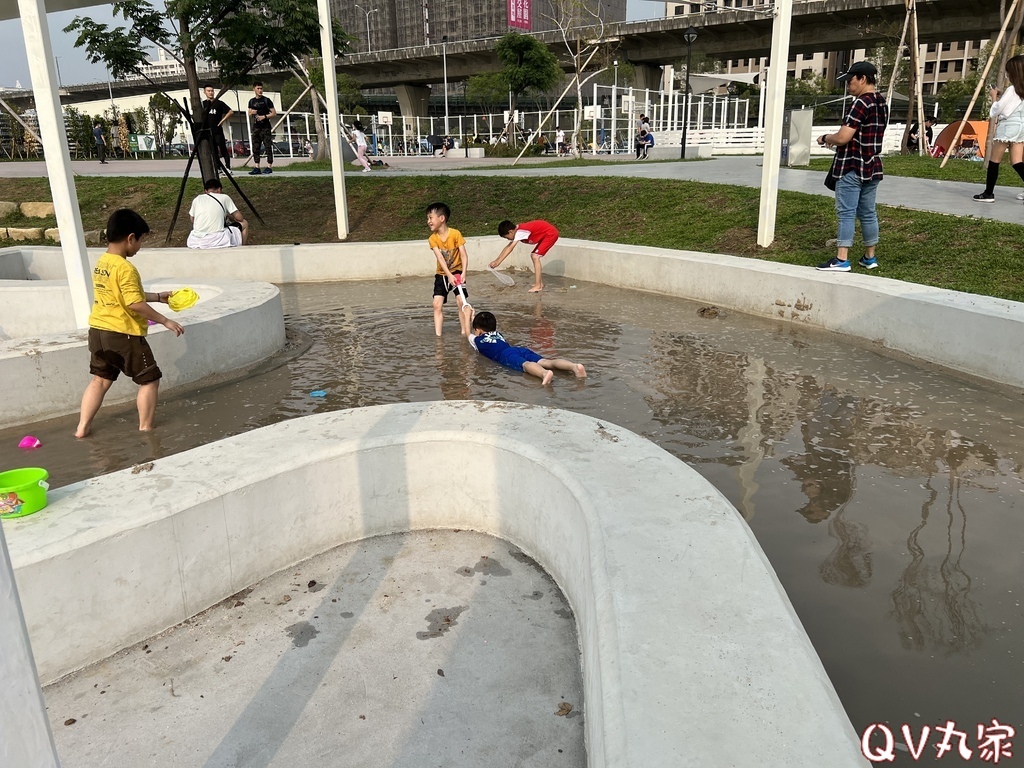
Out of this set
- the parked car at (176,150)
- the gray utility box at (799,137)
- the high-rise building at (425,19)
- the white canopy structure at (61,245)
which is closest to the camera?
the white canopy structure at (61,245)

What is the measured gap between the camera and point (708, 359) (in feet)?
23.6

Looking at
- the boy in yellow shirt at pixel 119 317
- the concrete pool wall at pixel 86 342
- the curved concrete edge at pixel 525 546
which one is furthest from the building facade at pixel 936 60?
the curved concrete edge at pixel 525 546

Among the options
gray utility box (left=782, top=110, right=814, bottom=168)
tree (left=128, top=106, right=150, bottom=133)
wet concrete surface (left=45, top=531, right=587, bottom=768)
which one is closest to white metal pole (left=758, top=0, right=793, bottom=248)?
wet concrete surface (left=45, top=531, right=587, bottom=768)

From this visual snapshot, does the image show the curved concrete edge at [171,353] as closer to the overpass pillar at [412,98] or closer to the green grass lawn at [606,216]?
the green grass lawn at [606,216]

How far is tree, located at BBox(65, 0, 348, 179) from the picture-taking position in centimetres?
1362

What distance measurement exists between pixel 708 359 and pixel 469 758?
5.25m

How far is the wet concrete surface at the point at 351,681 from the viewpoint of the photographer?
263 centimetres

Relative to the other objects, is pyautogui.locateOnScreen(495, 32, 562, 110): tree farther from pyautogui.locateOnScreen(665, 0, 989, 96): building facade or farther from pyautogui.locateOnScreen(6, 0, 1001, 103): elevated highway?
pyautogui.locateOnScreen(665, 0, 989, 96): building facade

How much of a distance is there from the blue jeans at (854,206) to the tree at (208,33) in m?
10.2

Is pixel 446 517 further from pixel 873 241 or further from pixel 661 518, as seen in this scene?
pixel 873 241

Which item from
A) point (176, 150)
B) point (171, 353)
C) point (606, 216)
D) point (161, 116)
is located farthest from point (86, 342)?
point (161, 116)

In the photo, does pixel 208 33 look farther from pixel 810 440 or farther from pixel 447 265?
pixel 810 440

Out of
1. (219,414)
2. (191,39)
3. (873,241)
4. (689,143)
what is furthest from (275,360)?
(689,143)

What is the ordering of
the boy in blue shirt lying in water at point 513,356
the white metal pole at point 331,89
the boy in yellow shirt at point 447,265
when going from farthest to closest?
the white metal pole at point 331,89, the boy in yellow shirt at point 447,265, the boy in blue shirt lying in water at point 513,356
